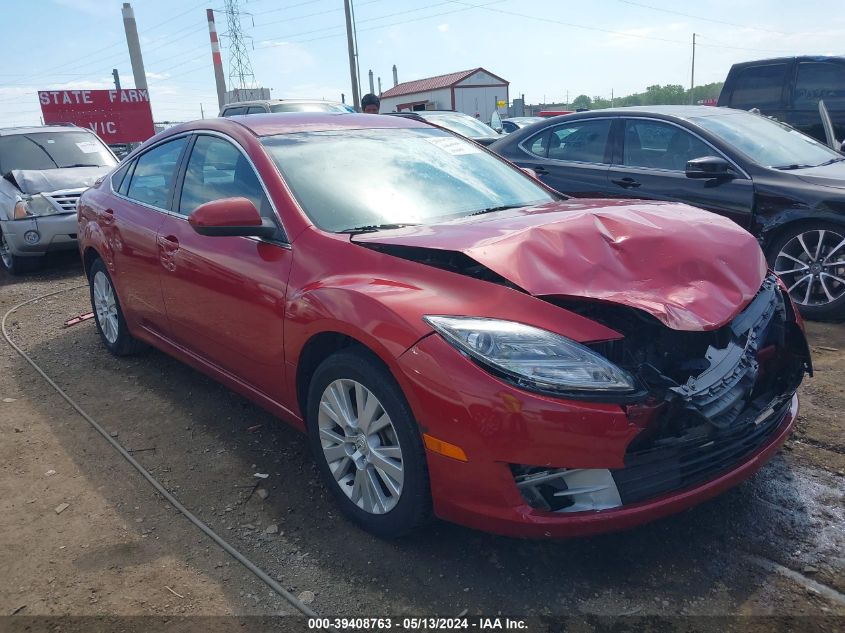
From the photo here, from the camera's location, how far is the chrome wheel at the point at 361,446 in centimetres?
243

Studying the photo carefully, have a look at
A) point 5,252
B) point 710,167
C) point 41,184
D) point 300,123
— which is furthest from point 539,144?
point 5,252

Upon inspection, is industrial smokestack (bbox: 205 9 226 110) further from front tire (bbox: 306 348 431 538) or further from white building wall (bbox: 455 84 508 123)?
front tire (bbox: 306 348 431 538)

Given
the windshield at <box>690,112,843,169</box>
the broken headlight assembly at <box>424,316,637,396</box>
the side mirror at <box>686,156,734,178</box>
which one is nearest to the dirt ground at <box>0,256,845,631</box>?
the broken headlight assembly at <box>424,316,637,396</box>

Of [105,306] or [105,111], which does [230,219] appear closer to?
[105,306]

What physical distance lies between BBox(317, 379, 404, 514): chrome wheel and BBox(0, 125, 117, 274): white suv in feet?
21.3

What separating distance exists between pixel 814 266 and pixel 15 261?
8.39m

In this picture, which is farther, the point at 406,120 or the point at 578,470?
the point at 406,120

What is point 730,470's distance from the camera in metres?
2.29

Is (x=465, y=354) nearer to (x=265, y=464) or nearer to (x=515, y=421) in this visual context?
(x=515, y=421)

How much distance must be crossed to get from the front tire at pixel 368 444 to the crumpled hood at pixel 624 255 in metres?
0.55

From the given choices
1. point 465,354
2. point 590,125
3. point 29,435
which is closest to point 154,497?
point 29,435

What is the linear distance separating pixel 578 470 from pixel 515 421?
0.87 feet

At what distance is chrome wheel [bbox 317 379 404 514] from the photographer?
243 cm

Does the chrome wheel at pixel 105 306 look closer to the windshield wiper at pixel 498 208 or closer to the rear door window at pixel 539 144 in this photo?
the windshield wiper at pixel 498 208
